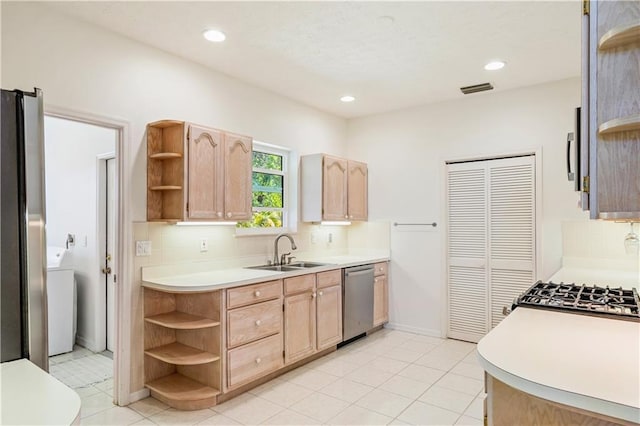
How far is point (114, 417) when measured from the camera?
2.79 meters

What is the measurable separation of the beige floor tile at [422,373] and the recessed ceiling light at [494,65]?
2.83 m

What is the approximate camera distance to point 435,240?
472cm

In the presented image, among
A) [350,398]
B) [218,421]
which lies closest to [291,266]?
[350,398]

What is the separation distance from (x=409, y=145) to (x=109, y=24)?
3416 millimetres

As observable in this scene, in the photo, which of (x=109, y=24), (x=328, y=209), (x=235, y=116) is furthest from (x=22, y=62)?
(x=328, y=209)

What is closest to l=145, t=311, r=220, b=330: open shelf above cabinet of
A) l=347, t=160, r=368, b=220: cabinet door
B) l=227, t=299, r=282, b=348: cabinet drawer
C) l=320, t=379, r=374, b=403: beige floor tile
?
l=227, t=299, r=282, b=348: cabinet drawer

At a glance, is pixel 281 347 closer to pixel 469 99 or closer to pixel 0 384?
pixel 0 384

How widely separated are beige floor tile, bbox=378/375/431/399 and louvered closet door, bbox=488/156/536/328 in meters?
1.48

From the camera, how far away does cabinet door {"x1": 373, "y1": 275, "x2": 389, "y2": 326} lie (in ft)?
15.6

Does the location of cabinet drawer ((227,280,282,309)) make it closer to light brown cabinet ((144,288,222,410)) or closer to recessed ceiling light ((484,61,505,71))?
light brown cabinet ((144,288,222,410))

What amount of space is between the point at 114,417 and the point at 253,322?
115cm

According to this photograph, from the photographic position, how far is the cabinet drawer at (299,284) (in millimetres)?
3555

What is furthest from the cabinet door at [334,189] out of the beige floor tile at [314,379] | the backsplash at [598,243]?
the backsplash at [598,243]

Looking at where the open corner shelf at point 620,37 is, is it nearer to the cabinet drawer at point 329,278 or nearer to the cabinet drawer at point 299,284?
the cabinet drawer at point 299,284
